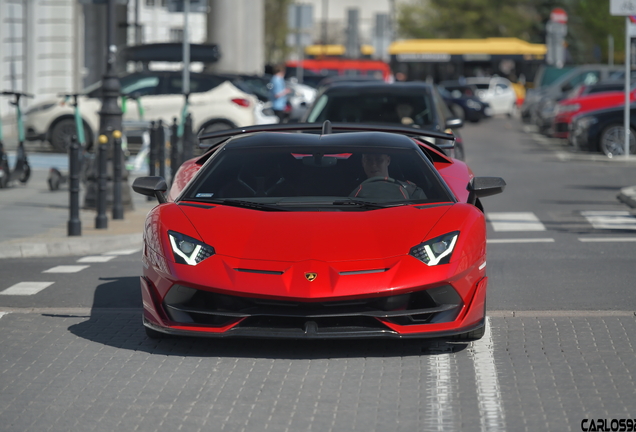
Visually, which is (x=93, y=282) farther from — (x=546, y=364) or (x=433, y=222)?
(x=546, y=364)

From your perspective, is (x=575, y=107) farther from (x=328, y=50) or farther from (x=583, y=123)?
(x=328, y=50)

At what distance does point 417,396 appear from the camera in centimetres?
529

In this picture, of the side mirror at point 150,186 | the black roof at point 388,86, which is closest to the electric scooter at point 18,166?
the black roof at point 388,86

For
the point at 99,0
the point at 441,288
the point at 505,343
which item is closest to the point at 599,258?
the point at 505,343

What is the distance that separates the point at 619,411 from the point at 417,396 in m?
0.91

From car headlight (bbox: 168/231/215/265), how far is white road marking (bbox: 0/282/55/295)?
9.09ft

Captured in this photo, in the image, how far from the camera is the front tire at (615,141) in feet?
75.6

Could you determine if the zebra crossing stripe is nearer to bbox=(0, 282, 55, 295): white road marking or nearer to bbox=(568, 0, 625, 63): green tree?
bbox=(0, 282, 55, 295): white road marking

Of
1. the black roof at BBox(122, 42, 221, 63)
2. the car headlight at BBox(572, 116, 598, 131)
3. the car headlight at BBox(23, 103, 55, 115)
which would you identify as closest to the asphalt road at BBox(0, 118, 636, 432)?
Answer: the car headlight at BBox(23, 103, 55, 115)

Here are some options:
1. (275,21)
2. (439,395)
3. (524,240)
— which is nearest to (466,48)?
(275,21)

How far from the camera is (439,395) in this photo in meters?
5.30

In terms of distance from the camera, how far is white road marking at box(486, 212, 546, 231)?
12648 mm

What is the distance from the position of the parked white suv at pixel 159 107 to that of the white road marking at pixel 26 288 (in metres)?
13.5

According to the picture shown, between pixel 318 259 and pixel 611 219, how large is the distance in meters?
8.04
